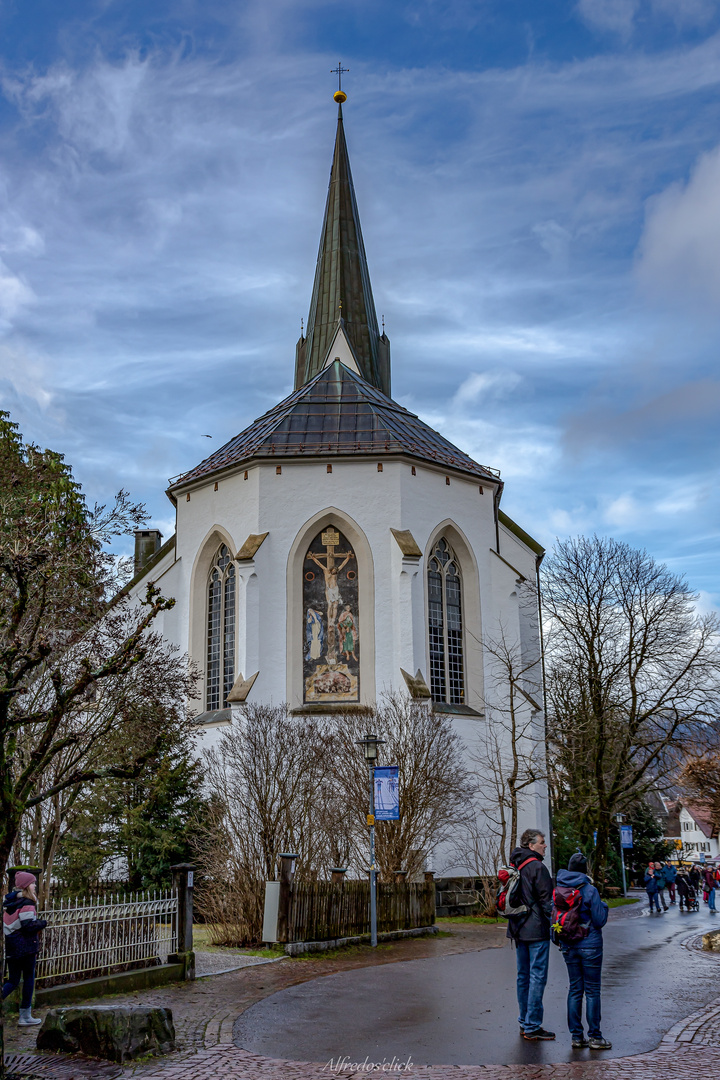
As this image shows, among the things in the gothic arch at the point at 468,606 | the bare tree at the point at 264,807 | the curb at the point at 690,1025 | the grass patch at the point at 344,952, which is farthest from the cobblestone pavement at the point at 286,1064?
the gothic arch at the point at 468,606

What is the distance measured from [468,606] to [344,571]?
3.51 m

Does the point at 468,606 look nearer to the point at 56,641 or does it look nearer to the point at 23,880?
the point at 56,641

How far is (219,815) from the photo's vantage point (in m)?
16.9

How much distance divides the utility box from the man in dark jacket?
5944 mm

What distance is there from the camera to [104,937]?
388 inches

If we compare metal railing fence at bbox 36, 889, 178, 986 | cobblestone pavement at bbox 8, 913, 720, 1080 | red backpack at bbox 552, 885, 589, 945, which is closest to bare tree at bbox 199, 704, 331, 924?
metal railing fence at bbox 36, 889, 178, 986

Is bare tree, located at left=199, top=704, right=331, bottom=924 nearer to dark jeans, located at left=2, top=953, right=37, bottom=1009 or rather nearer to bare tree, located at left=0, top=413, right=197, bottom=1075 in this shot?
bare tree, located at left=0, top=413, right=197, bottom=1075

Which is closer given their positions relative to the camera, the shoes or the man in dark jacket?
the man in dark jacket

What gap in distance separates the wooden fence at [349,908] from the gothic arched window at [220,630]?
8.83m

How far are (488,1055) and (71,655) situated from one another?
11.2 m

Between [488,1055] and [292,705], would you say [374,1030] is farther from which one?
[292,705]

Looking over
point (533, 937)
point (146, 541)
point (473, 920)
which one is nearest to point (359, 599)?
point (473, 920)

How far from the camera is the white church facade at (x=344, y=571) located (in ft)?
76.4

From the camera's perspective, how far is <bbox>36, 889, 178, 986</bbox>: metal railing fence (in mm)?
9180
